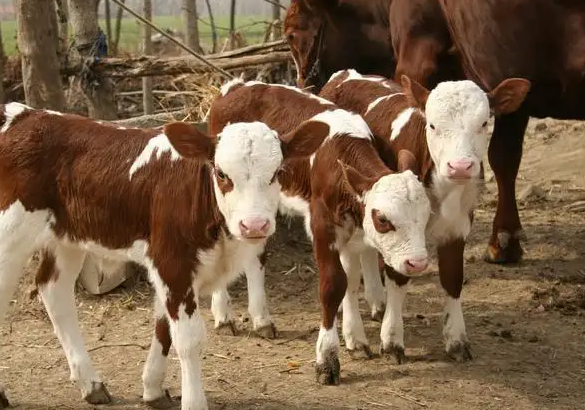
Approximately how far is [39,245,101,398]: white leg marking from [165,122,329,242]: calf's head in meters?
1.03

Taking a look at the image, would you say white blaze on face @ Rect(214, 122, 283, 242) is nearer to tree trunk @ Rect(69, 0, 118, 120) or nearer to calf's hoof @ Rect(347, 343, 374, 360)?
calf's hoof @ Rect(347, 343, 374, 360)

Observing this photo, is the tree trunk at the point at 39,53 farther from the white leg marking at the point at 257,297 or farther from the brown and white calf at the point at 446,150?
the brown and white calf at the point at 446,150

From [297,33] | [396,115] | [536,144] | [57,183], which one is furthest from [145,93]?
[57,183]

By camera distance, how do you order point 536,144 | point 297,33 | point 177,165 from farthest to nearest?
point 536,144
point 297,33
point 177,165

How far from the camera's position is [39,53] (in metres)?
7.70

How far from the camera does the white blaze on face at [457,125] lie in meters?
5.33

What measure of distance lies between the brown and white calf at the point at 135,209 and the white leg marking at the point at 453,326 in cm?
155

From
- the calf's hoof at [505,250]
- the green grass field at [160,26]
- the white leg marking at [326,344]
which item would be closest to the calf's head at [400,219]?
the white leg marking at [326,344]

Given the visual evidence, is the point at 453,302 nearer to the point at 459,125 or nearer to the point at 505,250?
the point at 459,125

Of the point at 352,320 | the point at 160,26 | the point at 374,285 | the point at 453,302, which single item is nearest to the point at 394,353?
the point at 352,320

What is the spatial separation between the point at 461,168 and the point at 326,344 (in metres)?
1.23

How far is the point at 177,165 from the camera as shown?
4.96 meters

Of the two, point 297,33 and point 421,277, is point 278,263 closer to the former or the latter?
point 421,277

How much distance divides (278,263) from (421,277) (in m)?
1.08
